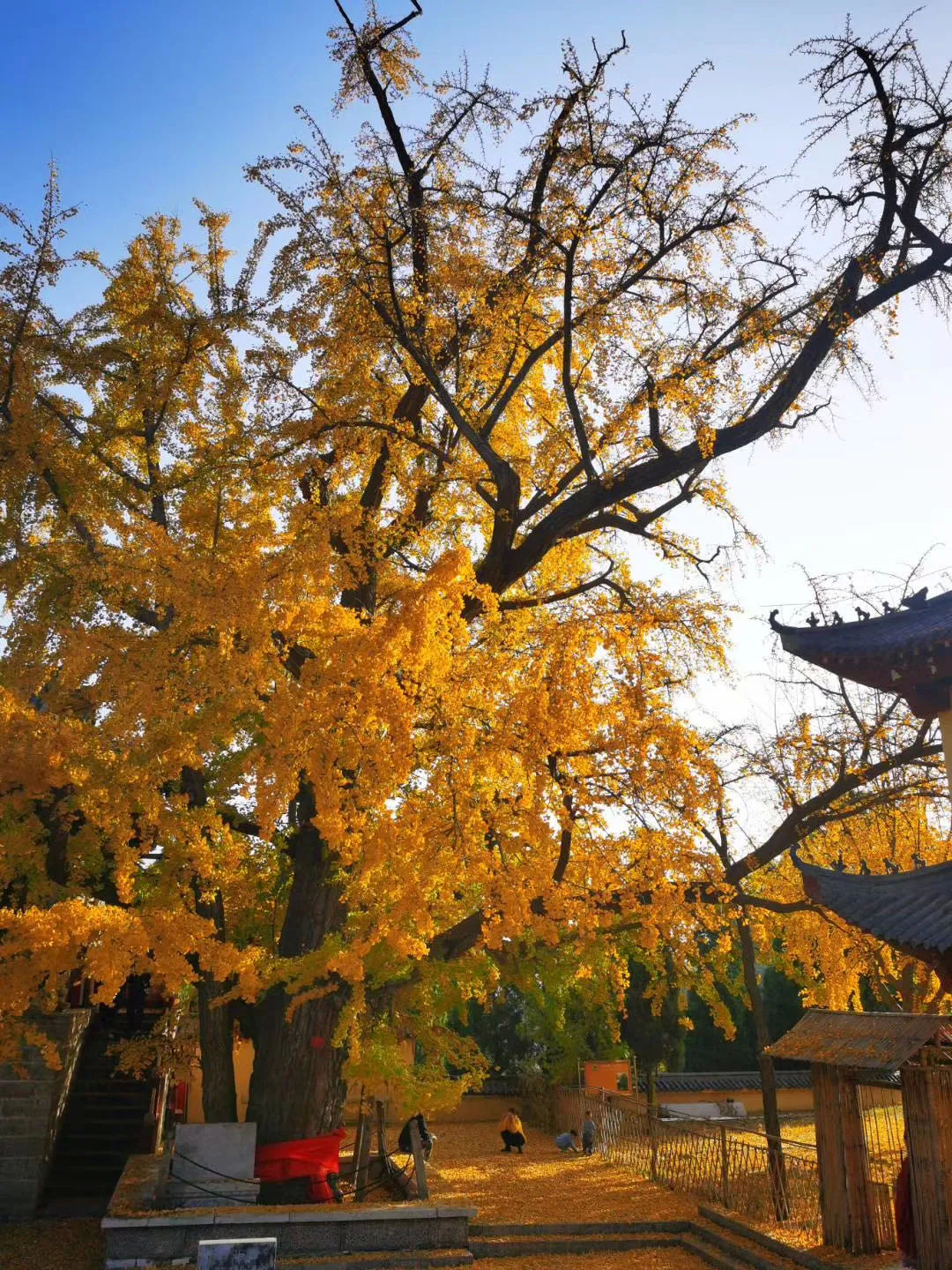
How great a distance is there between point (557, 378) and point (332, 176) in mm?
4648

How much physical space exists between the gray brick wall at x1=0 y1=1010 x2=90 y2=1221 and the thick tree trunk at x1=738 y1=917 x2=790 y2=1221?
31.3 feet

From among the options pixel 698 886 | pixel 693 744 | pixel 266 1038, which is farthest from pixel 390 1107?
pixel 693 744

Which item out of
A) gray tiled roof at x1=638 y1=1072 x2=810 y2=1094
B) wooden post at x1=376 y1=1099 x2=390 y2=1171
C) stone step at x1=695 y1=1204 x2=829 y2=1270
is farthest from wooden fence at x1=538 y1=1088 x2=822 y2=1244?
gray tiled roof at x1=638 y1=1072 x2=810 y2=1094

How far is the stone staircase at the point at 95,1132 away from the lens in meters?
14.2

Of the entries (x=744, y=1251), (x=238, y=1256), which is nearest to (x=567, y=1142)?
(x=744, y=1251)

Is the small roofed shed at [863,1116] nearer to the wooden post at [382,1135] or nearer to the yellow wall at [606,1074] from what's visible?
the wooden post at [382,1135]

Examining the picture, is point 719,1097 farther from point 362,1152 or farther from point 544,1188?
point 362,1152

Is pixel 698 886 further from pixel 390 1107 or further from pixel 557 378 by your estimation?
pixel 390 1107

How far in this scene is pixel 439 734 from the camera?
31.0 feet

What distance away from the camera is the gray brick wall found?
13.0 m

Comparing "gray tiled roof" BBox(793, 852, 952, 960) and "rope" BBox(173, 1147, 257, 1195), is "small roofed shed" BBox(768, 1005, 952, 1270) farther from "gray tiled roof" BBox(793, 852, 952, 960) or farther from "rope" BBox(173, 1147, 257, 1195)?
"rope" BBox(173, 1147, 257, 1195)

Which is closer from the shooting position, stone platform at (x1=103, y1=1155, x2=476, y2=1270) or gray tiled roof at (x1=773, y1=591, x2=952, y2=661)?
gray tiled roof at (x1=773, y1=591, x2=952, y2=661)

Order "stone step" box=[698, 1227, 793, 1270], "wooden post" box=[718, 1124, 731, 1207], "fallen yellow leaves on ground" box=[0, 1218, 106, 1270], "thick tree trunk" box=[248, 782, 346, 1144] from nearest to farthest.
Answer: "stone step" box=[698, 1227, 793, 1270] → "fallen yellow leaves on ground" box=[0, 1218, 106, 1270] → "thick tree trunk" box=[248, 782, 346, 1144] → "wooden post" box=[718, 1124, 731, 1207]

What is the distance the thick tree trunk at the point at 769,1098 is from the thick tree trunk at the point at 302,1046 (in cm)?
534
